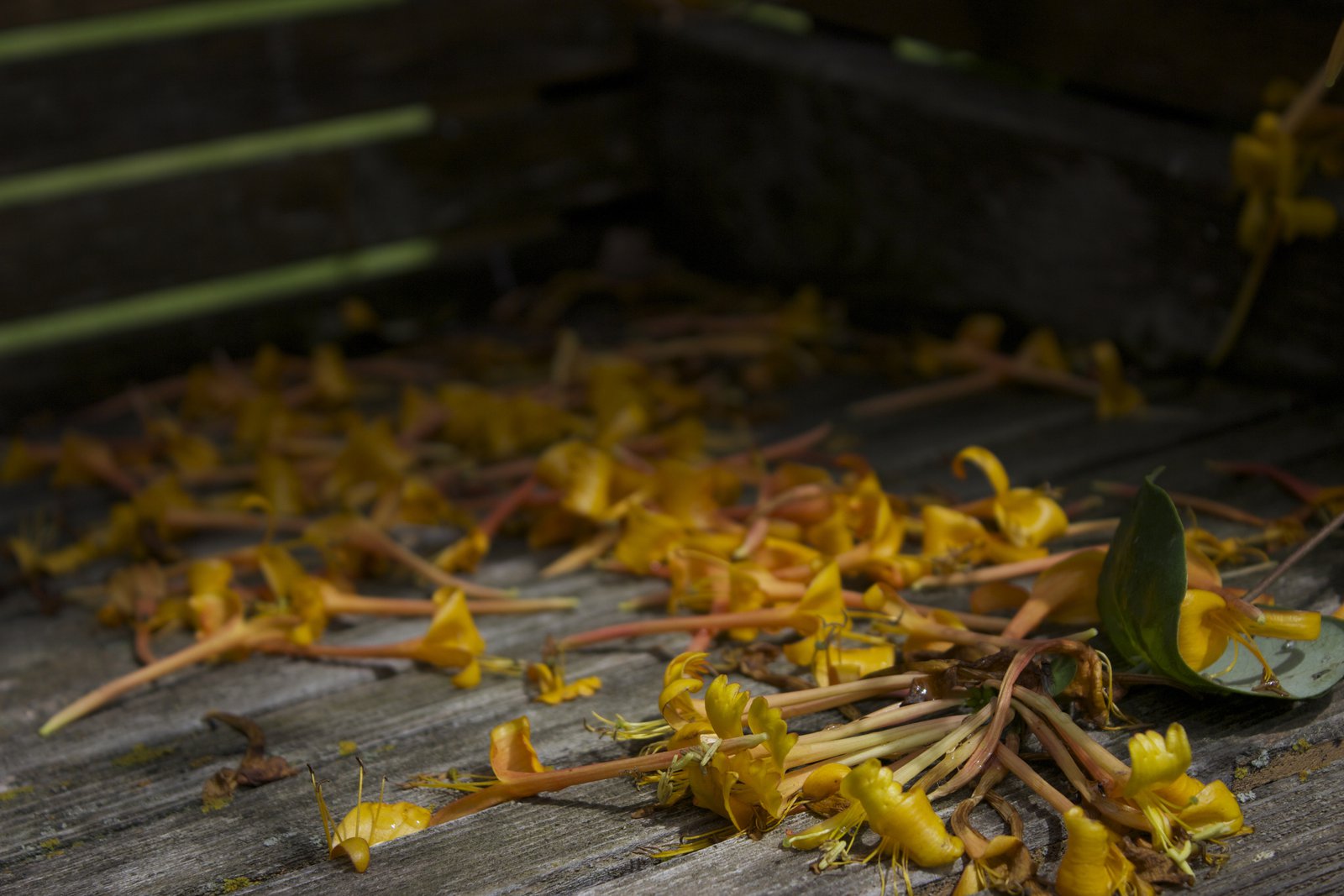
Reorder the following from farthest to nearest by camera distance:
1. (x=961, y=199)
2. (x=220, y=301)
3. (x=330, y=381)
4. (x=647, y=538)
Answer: (x=220, y=301), (x=330, y=381), (x=961, y=199), (x=647, y=538)

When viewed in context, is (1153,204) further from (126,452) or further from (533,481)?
(126,452)

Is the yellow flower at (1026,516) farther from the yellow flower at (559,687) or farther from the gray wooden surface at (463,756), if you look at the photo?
the yellow flower at (559,687)

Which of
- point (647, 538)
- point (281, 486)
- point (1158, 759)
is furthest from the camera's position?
point (281, 486)

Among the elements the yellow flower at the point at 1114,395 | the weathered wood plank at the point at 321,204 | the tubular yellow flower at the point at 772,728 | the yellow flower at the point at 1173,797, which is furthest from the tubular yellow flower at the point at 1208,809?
the weathered wood plank at the point at 321,204

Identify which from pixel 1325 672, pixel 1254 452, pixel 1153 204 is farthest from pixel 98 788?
pixel 1153 204

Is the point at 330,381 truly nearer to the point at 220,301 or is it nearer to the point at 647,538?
the point at 220,301

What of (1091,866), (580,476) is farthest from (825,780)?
(580,476)
